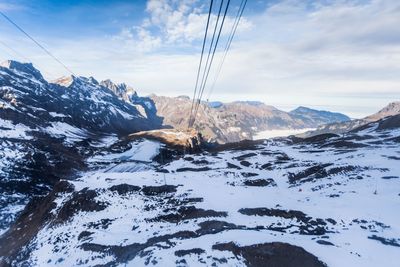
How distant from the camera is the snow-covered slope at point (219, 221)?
25375 mm

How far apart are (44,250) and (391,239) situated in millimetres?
33890

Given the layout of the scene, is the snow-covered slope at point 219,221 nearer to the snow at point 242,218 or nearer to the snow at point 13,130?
the snow at point 242,218

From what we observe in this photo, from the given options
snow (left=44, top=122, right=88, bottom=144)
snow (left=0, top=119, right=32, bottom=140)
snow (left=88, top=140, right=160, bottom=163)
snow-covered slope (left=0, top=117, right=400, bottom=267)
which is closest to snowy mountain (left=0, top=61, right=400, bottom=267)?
snow-covered slope (left=0, top=117, right=400, bottom=267)

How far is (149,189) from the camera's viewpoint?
48469 millimetres

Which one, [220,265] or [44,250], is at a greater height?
[220,265]

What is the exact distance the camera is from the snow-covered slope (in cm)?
2538

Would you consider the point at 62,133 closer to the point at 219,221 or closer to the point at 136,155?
the point at 136,155

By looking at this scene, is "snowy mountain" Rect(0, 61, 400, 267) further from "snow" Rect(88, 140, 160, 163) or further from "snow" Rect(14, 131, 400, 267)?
"snow" Rect(88, 140, 160, 163)

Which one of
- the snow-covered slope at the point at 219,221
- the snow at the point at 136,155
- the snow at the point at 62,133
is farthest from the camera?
the snow at the point at 62,133

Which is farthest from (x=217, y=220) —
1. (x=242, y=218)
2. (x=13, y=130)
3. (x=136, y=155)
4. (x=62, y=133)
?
(x=62, y=133)

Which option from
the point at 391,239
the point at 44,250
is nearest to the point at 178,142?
the point at 44,250

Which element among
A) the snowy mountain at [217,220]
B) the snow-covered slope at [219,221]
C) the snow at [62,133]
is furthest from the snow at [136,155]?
the snow-covered slope at [219,221]

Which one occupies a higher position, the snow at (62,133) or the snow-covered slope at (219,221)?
the snow-covered slope at (219,221)

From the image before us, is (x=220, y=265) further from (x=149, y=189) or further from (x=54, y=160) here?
(x=54, y=160)
